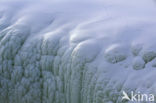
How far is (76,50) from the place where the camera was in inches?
78.5

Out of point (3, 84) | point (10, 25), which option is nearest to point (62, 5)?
point (10, 25)

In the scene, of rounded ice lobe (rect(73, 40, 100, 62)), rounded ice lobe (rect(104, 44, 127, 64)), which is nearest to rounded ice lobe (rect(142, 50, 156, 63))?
rounded ice lobe (rect(104, 44, 127, 64))

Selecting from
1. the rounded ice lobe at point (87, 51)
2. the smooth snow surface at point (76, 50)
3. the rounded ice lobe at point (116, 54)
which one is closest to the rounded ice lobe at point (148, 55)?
the smooth snow surface at point (76, 50)

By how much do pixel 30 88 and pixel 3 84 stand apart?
0.29 m

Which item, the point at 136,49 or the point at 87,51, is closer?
the point at 136,49

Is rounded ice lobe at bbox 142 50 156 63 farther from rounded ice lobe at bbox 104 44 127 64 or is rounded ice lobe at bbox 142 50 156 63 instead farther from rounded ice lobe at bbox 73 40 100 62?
rounded ice lobe at bbox 73 40 100 62

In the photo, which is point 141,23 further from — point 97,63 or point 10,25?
point 10,25

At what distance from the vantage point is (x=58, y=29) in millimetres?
2268

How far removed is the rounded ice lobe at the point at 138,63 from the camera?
1757 mm

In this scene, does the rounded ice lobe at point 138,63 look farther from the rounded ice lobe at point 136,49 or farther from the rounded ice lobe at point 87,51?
the rounded ice lobe at point 87,51

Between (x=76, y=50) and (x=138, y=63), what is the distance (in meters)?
0.46

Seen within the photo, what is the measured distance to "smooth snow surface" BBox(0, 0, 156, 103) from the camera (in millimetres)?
1803

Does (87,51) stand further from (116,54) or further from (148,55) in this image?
(148,55)

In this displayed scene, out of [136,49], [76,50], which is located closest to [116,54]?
[136,49]
